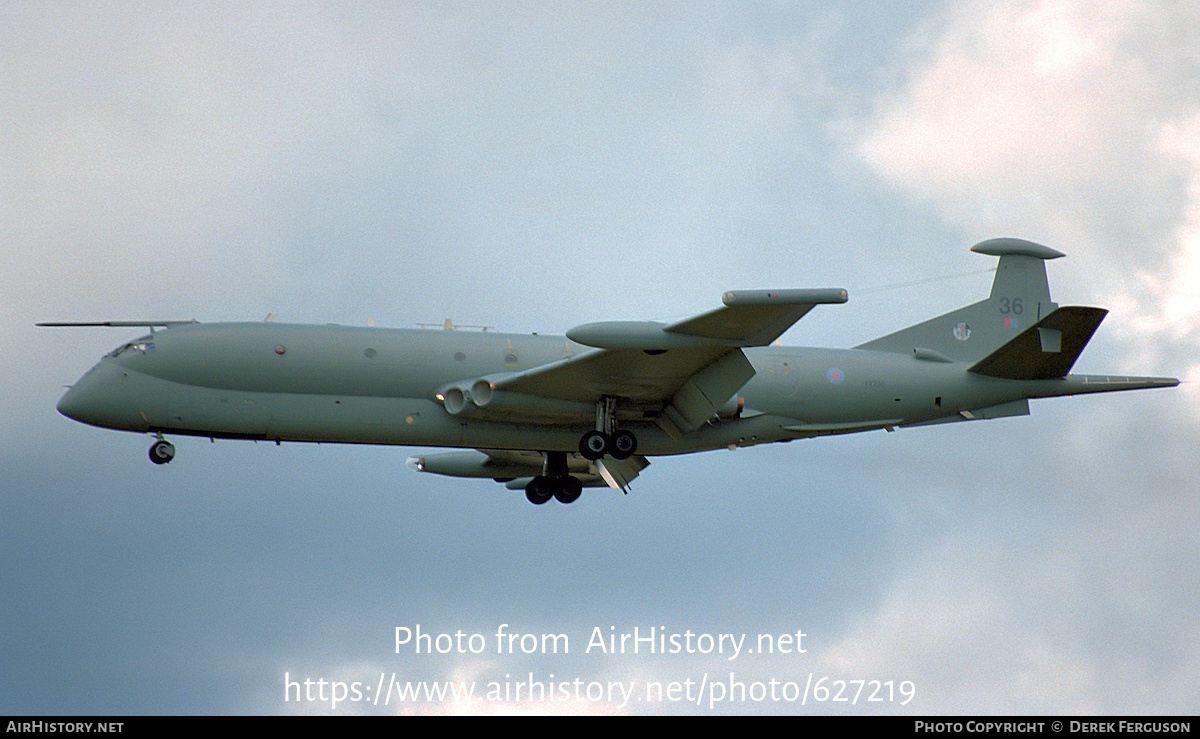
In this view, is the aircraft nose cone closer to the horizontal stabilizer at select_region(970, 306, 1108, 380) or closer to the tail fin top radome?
the tail fin top radome

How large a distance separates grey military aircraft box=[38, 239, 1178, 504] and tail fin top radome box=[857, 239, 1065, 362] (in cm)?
62

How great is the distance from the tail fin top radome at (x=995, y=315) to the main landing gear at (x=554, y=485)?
661 centimetres

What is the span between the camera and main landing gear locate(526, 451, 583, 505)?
29594 mm

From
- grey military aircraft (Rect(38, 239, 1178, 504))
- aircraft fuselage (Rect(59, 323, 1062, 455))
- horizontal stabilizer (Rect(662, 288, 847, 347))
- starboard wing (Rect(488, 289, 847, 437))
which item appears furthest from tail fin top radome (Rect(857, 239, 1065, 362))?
horizontal stabilizer (Rect(662, 288, 847, 347))

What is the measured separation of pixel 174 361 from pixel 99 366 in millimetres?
1405

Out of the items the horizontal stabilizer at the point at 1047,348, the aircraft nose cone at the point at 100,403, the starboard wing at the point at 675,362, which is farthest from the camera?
the horizontal stabilizer at the point at 1047,348

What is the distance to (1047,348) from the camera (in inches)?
1089

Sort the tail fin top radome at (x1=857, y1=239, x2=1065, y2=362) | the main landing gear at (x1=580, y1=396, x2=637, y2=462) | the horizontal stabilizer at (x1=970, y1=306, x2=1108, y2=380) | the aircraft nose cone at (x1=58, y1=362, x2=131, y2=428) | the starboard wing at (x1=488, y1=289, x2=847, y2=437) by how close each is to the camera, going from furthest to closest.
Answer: the tail fin top radome at (x1=857, y1=239, x2=1065, y2=362) < the horizontal stabilizer at (x1=970, y1=306, x2=1108, y2=380) < the main landing gear at (x1=580, y1=396, x2=637, y2=462) < the aircraft nose cone at (x1=58, y1=362, x2=131, y2=428) < the starboard wing at (x1=488, y1=289, x2=847, y2=437)

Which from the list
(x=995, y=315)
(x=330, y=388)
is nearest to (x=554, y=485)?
(x=330, y=388)

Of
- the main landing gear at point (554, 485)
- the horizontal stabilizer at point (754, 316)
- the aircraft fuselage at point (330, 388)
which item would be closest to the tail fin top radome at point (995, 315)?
the aircraft fuselage at point (330, 388)

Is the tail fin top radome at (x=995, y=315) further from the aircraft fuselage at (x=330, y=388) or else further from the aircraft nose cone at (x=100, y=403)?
the aircraft nose cone at (x=100, y=403)

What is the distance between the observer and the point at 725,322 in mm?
23266

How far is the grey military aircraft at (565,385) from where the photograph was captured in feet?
82.3
